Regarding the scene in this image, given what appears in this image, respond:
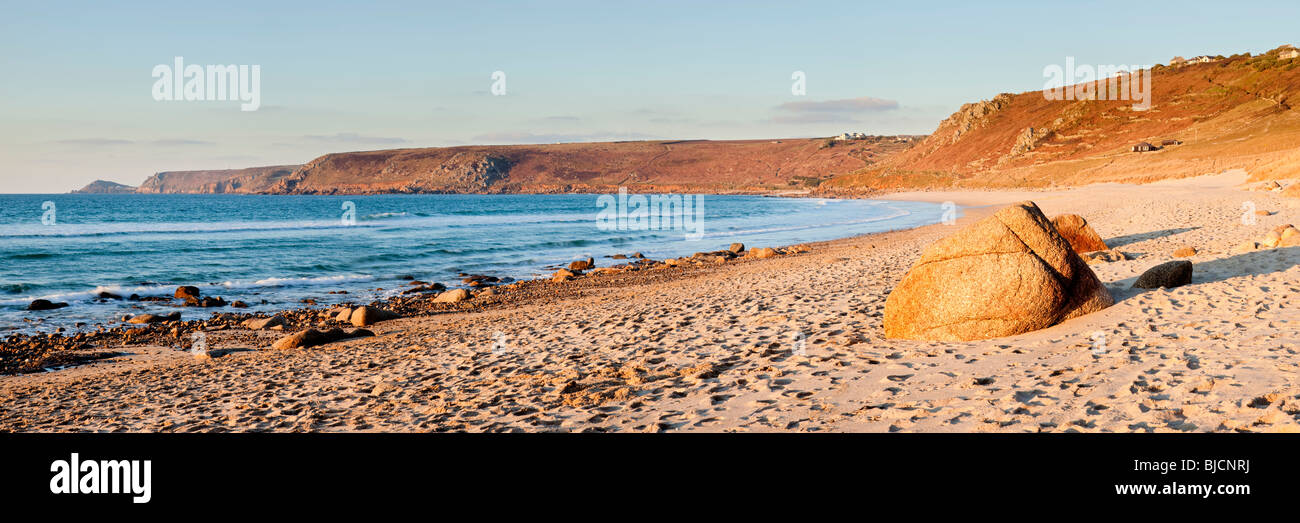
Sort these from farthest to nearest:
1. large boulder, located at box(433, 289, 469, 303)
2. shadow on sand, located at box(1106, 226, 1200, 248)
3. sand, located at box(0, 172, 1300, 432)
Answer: shadow on sand, located at box(1106, 226, 1200, 248) < large boulder, located at box(433, 289, 469, 303) < sand, located at box(0, 172, 1300, 432)

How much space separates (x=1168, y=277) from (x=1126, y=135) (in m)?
93.3

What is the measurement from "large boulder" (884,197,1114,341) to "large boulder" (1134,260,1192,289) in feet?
5.31

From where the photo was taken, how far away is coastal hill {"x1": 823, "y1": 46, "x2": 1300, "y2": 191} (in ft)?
201

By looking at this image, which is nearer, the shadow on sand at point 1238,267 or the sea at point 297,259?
the shadow on sand at point 1238,267

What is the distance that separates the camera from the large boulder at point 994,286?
26.8ft

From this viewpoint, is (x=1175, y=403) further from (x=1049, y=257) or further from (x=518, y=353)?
(x=518, y=353)

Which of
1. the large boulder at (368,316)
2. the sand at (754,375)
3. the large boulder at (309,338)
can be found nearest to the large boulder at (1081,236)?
the sand at (754,375)

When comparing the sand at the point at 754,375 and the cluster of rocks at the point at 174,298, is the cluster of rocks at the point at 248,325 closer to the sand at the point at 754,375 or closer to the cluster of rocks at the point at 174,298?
the cluster of rocks at the point at 174,298

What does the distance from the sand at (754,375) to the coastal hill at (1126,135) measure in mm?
36094

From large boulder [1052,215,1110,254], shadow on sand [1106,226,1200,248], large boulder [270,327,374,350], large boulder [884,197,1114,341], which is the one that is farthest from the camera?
shadow on sand [1106,226,1200,248]

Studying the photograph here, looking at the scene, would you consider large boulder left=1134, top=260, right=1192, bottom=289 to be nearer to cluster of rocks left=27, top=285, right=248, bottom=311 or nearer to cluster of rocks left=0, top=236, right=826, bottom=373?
cluster of rocks left=0, top=236, right=826, bottom=373

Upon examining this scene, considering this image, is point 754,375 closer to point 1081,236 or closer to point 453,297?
point 453,297

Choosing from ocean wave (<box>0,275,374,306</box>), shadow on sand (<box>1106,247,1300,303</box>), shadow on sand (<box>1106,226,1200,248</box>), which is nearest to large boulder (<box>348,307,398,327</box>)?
ocean wave (<box>0,275,374,306</box>)
